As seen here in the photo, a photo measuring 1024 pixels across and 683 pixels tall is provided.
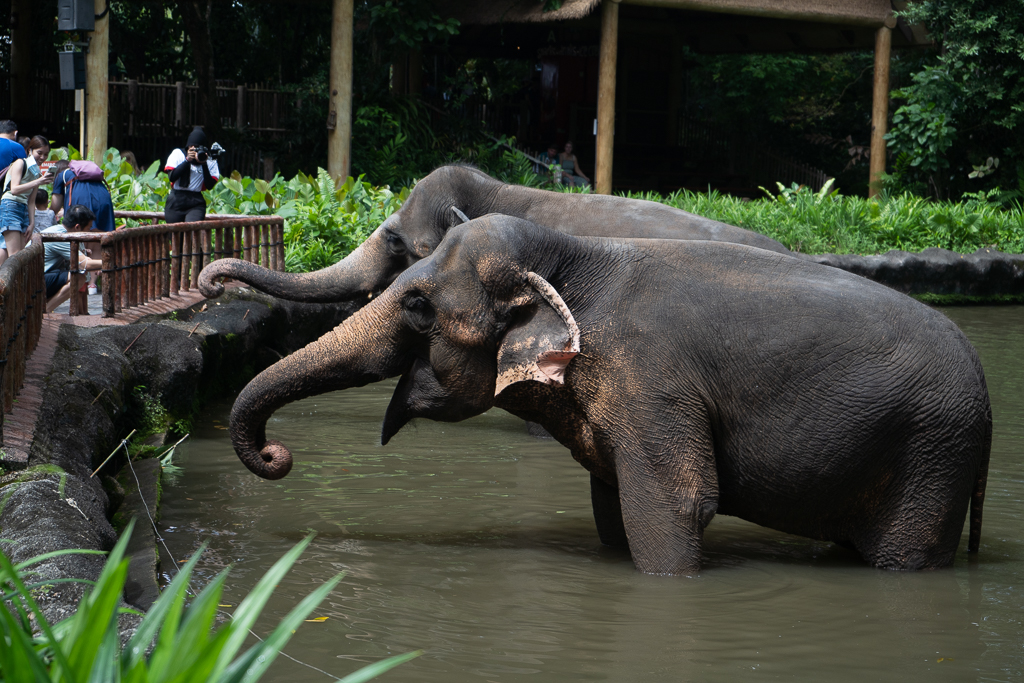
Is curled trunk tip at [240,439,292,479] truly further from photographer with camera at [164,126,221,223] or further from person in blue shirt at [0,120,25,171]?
photographer with camera at [164,126,221,223]

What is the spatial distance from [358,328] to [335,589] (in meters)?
1.01

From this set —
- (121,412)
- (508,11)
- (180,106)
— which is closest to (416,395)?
(121,412)

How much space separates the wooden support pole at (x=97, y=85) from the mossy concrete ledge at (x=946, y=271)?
30.6ft

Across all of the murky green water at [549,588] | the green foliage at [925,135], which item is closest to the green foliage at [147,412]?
the murky green water at [549,588]

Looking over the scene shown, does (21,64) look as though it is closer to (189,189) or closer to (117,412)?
(189,189)

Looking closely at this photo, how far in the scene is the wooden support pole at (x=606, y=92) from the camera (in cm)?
1647

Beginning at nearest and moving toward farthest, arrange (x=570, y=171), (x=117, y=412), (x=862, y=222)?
(x=117, y=412) → (x=862, y=222) → (x=570, y=171)

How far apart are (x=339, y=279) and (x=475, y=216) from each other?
922mm

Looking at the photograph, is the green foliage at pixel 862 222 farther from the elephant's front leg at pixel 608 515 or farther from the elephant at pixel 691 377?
the elephant at pixel 691 377

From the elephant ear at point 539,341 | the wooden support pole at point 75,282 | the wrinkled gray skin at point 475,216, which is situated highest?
the wrinkled gray skin at point 475,216

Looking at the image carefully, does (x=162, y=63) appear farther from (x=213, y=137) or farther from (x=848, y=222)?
(x=848, y=222)

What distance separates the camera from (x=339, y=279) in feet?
21.9

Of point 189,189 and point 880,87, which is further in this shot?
point 880,87

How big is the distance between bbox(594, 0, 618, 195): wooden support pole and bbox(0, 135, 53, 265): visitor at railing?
8.89 m
